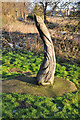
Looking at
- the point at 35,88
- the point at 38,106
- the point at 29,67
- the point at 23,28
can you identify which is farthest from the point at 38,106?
the point at 23,28

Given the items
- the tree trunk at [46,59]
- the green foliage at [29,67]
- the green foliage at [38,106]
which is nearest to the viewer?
the green foliage at [38,106]

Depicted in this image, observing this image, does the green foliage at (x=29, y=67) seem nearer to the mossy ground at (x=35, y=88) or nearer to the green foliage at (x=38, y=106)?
the mossy ground at (x=35, y=88)

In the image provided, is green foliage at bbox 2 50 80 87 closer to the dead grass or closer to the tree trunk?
the tree trunk

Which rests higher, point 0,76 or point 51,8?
point 51,8

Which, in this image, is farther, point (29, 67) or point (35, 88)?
point (29, 67)

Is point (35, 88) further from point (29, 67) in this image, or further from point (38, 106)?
point (29, 67)

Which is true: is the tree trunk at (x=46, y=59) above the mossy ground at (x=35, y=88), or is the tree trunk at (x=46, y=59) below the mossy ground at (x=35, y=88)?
above

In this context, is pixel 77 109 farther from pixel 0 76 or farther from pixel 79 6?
pixel 79 6

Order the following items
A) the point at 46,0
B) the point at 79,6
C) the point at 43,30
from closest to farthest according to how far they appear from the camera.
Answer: the point at 43,30 → the point at 79,6 → the point at 46,0

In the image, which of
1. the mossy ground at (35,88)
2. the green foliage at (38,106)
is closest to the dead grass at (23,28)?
the mossy ground at (35,88)

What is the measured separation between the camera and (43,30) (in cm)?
427

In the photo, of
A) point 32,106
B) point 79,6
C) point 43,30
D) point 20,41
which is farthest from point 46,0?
point 32,106

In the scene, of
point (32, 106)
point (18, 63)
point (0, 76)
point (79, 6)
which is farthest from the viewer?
point (79, 6)

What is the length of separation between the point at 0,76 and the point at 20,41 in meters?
5.32
